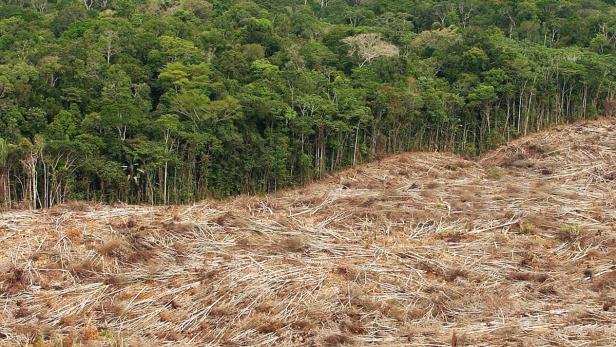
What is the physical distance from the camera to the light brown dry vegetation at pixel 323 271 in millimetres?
6762

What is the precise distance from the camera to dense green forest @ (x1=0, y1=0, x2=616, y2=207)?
1623 centimetres

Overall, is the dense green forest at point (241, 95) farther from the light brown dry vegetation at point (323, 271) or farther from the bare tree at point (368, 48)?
the light brown dry vegetation at point (323, 271)

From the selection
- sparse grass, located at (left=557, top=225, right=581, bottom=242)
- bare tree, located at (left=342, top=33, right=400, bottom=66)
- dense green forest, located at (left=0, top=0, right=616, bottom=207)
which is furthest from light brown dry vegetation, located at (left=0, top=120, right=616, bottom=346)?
bare tree, located at (left=342, top=33, right=400, bottom=66)

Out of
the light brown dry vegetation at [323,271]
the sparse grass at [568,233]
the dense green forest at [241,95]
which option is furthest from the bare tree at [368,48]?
the sparse grass at [568,233]

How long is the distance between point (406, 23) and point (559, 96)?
8.45 metres

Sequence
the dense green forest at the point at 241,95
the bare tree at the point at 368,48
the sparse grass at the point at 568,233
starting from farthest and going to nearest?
the bare tree at the point at 368,48
the dense green forest at the point at 241,95
the sparse grass at the point at 568,233

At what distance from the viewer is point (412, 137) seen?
20.4m

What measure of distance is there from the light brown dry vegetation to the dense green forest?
550 cm

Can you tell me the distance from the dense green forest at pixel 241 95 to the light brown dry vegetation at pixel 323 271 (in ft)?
18.0

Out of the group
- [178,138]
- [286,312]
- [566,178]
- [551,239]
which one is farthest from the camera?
[178,138]

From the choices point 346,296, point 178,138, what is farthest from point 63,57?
point 346,296

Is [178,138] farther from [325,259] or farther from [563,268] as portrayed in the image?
[563,268]

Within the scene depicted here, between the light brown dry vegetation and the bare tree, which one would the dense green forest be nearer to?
the bare tree

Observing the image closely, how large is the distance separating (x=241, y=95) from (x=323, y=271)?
10799mm
